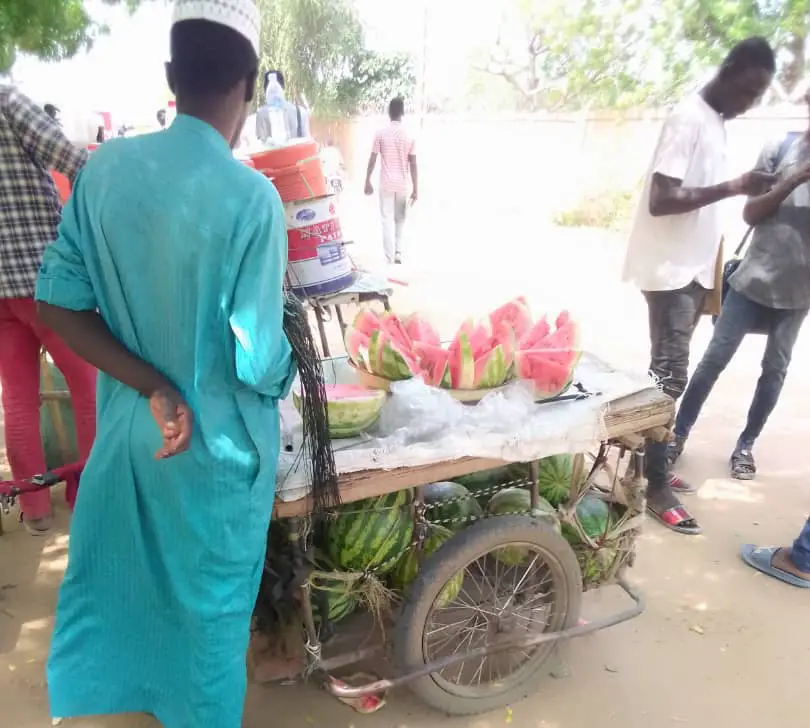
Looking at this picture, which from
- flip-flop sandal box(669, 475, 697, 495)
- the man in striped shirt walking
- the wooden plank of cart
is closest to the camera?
the wooden plank of cart

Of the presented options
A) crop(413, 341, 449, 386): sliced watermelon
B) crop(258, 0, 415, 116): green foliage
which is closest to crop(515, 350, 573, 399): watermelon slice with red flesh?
crop(413, 341, 449, 386): sliced watermelon

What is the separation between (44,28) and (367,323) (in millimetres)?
7849

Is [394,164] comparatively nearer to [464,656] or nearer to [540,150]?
[540,150]

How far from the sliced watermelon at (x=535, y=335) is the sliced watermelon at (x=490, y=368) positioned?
18 cm

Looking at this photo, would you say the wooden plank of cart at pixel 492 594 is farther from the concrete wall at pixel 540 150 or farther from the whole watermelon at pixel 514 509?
the concrete wall at pixel 540 150

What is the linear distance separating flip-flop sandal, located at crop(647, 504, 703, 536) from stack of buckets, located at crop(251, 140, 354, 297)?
1892mm

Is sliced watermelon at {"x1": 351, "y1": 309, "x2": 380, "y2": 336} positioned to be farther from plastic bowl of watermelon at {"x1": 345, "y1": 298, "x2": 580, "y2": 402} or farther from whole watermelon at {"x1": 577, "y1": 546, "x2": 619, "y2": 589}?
whole watermelon at {"x1": 577, "y1": 546, "x2": 619, "y2": 589}

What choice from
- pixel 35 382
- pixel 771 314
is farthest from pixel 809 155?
pixel 35 382

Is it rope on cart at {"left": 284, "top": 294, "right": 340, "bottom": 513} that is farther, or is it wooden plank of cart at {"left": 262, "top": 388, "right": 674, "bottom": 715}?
wooden plank of cart at {"left": 262, "top": 388, "right": 674, "bottom": 715}

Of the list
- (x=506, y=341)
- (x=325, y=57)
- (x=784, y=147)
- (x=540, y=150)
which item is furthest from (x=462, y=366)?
(x=325, y=57)

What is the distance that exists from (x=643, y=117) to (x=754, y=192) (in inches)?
379

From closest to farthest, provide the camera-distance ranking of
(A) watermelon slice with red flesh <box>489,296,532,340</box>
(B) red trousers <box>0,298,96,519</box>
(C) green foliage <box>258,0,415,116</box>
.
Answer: (A) watermelon slice with red flesh <box>489,296,532,340</box> → (B) red trousers <box>0,298,96,519</box> → (C) green foliage <box>258,0,415,116</box>

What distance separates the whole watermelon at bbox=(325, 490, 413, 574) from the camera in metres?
1.84

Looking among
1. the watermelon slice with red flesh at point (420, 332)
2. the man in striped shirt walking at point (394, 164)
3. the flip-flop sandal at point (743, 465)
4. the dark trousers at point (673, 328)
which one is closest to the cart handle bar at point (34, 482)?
the watermelon slice with red flesh at point (420, 332)
